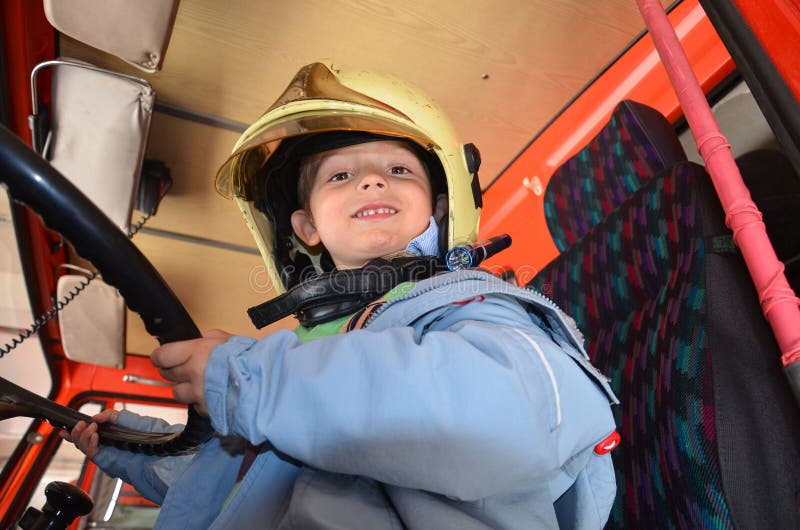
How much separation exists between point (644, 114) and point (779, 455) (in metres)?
0.69

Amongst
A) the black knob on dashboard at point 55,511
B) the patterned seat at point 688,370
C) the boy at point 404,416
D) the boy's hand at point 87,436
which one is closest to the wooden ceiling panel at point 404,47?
the patterned seat at point 688,370

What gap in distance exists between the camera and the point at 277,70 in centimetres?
141

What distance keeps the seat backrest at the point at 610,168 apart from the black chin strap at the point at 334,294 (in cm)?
47

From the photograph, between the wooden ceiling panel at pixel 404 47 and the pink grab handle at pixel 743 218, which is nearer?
the pink grab handle at pixel 743 218

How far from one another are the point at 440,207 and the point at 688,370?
62 cm

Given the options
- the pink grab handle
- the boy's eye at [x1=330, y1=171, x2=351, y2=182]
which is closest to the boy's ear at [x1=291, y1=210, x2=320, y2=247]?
the boy's eye at [x1=330, y1=171, x2=351, y2=182]

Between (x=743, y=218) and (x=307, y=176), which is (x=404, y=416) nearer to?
(x=743, y=218)

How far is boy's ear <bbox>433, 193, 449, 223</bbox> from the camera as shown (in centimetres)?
118

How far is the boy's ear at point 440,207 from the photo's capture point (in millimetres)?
1177

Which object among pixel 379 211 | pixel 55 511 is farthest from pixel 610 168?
pixel 55 511

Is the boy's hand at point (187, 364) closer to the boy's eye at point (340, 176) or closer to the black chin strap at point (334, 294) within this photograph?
the black chin strap at point (334, 294)

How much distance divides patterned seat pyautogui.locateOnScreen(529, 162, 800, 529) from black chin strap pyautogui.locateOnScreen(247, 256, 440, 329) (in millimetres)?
374

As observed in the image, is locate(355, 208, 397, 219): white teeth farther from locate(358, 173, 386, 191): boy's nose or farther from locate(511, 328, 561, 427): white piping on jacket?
locate(511, 328, 561, 427): white piping on jacket

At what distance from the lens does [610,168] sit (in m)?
1.12
